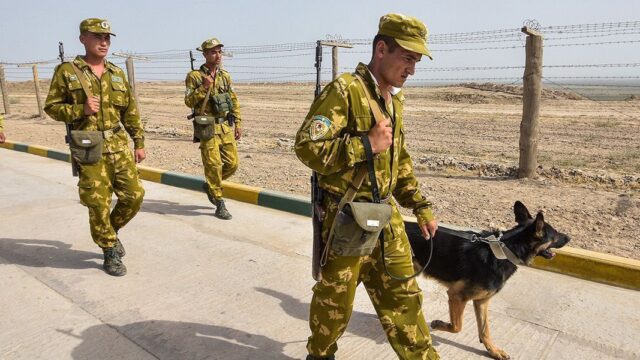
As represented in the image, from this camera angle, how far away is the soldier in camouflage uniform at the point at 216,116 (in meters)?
5.58

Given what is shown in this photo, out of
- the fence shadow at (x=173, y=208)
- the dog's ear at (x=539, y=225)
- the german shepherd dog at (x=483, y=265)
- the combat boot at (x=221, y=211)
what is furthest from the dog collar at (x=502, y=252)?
the fence shadow at (x=173, y=208)

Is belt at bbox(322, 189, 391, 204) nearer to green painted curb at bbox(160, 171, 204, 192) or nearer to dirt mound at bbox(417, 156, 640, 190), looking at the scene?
green painted curb at bbox(160, 171, 204, 192)

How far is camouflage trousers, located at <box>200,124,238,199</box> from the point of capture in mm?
5579

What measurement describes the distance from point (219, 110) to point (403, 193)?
3.51 metres

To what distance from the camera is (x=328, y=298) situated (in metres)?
2.28

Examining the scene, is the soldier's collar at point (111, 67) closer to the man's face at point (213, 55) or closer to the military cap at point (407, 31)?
the man's face at point (213, 55)

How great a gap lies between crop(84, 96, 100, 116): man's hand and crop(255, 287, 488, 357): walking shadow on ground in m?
1.87

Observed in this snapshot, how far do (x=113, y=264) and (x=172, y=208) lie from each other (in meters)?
2.14

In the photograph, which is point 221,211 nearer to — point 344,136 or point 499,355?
point 499,355

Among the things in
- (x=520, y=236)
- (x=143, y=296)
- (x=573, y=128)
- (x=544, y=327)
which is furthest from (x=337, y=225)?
(x=573, y=128)

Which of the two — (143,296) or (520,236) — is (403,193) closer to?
(520,236)

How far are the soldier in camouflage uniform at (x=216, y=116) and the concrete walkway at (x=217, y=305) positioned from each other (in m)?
0.55

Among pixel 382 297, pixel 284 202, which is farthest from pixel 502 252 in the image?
pixel 284 202

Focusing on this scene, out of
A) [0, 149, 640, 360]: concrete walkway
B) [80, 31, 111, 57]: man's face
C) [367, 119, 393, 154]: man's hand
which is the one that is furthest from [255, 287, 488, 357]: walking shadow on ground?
[80, 31, 111, 57]: man's face
